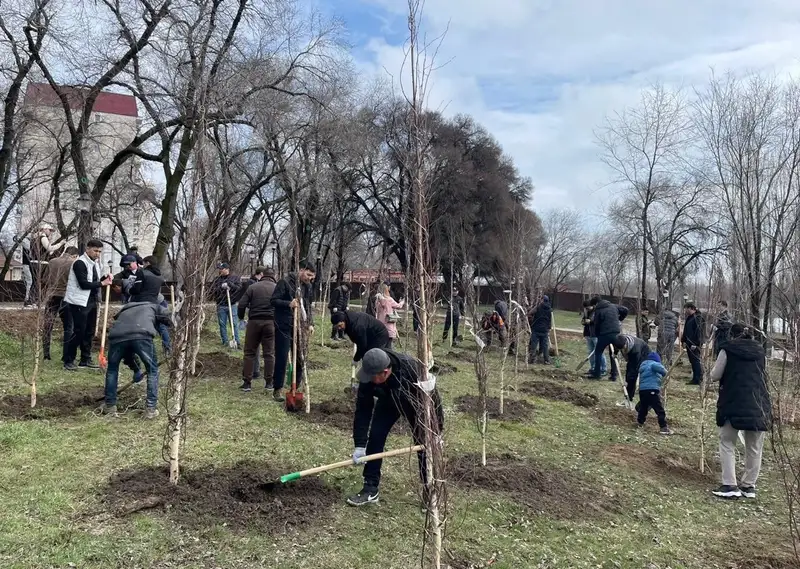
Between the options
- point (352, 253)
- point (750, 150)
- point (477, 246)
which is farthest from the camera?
Result: point (352, 253)

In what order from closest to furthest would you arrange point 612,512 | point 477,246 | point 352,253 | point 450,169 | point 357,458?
point 357,458, point 612,512, point 450,169, point 477,246, point 352,253

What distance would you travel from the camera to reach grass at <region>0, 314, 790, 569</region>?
3.49m

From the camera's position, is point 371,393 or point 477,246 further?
point 477,246

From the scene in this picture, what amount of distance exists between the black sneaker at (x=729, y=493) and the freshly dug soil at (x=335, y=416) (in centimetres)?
316

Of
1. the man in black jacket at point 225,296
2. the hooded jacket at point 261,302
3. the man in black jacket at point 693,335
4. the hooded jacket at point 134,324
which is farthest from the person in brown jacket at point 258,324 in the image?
the man in black jacket at point 693,335

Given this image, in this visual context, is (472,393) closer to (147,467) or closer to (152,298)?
(152,298)

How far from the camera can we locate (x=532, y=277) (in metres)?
14.9

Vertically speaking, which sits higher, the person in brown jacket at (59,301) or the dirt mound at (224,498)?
the person in brown jacket at (59,301)

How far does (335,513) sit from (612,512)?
96.0 inches

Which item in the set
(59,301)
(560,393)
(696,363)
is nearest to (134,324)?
(59,301)

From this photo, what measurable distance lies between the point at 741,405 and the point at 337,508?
12.9 feet

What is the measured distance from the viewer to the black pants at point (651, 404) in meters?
7.41

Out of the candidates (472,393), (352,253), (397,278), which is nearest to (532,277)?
(472,393)

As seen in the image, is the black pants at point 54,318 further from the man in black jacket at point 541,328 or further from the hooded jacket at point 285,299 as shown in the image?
the man in black jacket at point 541,328
